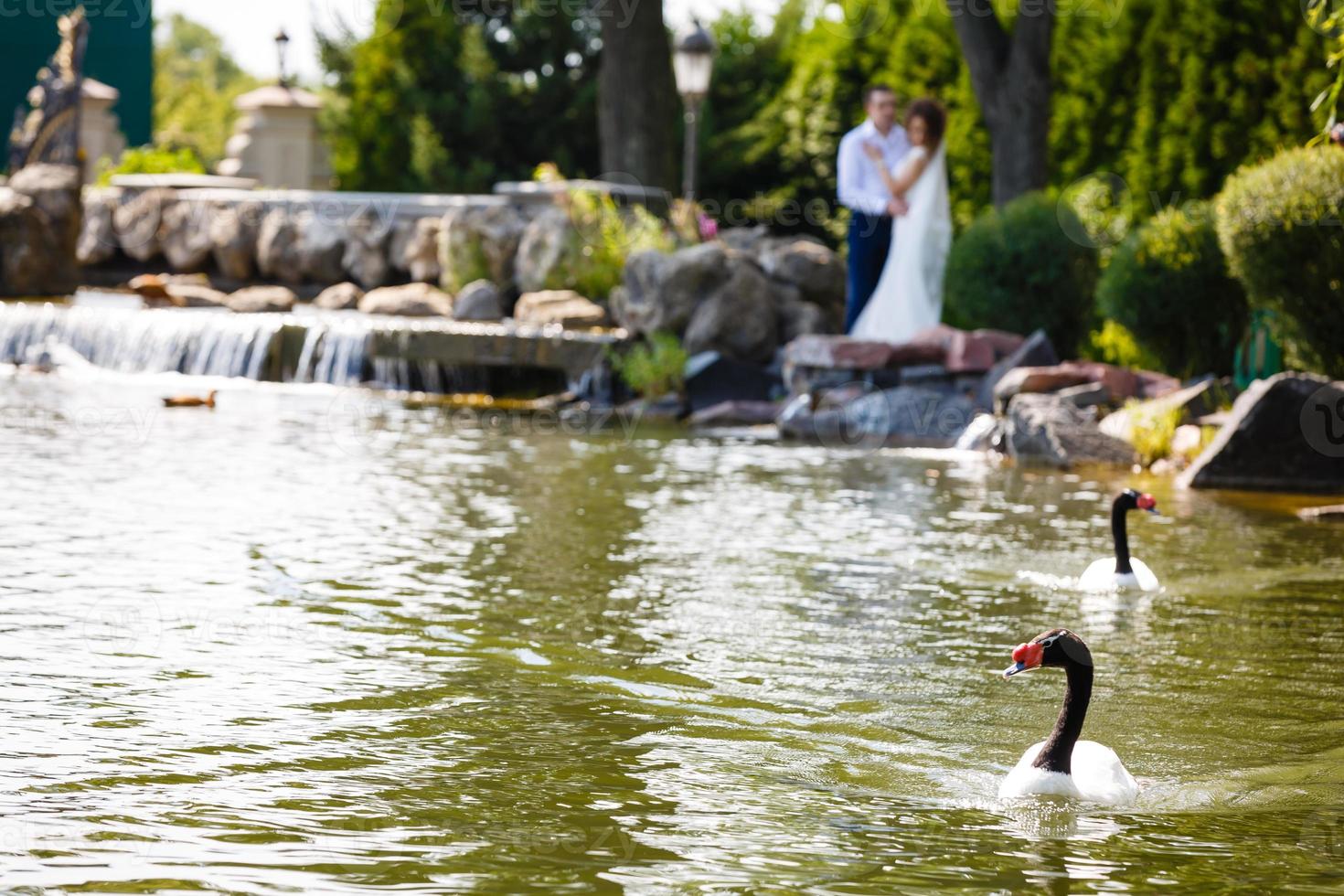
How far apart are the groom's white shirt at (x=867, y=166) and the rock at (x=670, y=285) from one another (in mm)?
1894

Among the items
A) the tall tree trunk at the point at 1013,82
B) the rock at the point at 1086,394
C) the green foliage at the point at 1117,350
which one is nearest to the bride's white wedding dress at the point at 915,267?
the tall tree trunk at the point at 1013,82

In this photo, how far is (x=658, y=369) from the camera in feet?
58.8

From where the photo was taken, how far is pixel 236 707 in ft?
19.6

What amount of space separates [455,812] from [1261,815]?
2.39 m

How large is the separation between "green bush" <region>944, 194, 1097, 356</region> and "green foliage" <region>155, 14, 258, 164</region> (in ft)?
75.2

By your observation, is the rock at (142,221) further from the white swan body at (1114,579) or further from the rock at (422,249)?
the white swan body at (1114,579)

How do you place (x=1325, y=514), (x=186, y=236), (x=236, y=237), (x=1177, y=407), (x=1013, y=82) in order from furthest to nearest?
(x=186, y=236)
(x=236, y=237)
(x=1013, y=82)
(x=1177, y=407)
(x=1325, y=514)

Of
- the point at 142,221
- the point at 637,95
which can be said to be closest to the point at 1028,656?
the point at 637,95

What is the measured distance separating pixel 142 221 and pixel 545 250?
28.5 ft

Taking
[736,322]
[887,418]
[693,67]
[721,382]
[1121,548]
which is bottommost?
[1121,548]

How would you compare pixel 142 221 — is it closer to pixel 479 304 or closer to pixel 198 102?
pixel 479 304

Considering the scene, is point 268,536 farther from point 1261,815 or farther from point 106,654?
point 1261,815

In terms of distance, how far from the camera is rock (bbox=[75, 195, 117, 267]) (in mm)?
27297

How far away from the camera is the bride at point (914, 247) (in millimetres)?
17203
